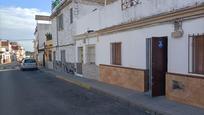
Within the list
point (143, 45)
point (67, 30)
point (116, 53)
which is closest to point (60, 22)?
point (67, 30)

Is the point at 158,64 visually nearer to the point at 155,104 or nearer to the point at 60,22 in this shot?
the point at 155,104

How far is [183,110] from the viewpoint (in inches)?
330

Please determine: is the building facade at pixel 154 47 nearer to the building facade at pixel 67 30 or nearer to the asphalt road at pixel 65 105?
the asphalt road at pixel 65 105

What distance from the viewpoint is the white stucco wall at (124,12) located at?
10395 mm

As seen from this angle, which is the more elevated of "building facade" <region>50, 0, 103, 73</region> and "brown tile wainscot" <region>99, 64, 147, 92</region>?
"building facade" <region>50, 0, 103, 73</region>

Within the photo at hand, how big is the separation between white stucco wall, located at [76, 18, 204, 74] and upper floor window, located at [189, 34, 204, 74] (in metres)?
0.20

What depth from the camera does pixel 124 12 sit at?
1428 cm

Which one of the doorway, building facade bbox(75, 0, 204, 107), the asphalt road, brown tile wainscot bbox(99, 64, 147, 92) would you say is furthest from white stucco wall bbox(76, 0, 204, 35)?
the asphalt road

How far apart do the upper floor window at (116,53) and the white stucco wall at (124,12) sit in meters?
1.13

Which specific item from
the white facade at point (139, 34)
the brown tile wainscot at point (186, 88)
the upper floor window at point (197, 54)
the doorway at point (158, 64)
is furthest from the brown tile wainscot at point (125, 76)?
the upper floor window at point (197, 54)

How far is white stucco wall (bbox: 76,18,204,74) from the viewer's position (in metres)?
9.62

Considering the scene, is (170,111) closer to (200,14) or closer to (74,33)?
(200,14)

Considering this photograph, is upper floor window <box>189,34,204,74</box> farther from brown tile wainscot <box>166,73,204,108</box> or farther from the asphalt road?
the asphalt road

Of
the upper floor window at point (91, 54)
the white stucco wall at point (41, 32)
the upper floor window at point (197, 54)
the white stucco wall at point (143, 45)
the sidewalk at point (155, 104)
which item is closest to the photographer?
the sidewalk at point (155, 104)
